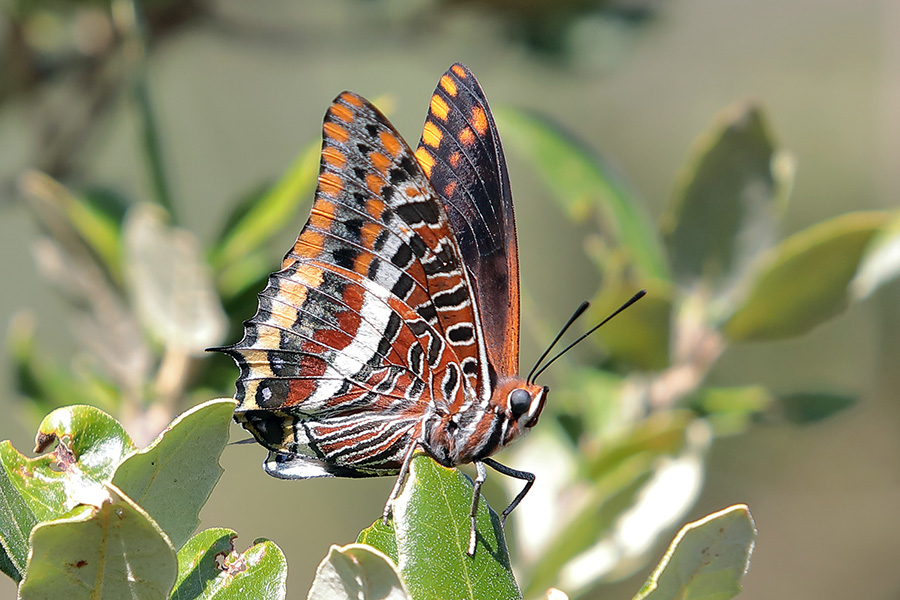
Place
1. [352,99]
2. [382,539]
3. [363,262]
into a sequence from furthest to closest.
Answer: [363,262], [352,99], [382,539]

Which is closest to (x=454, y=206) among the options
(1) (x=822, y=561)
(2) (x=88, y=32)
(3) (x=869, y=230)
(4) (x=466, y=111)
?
(4) (x=466, y=111)

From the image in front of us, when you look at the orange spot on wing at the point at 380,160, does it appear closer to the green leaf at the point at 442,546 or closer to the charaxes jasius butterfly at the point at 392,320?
the charaxes jasius butterfly at the point at 392,320

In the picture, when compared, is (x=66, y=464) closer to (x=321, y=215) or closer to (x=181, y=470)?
(x=181, y=470)

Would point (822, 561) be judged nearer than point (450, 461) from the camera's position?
No

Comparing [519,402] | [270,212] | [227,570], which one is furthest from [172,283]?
[227,570]

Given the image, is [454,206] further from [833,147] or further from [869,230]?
[833,147]

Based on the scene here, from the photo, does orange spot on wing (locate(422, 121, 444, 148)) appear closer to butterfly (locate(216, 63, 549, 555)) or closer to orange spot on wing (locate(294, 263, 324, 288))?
butterfly (locate(216, 63, 549, 555))

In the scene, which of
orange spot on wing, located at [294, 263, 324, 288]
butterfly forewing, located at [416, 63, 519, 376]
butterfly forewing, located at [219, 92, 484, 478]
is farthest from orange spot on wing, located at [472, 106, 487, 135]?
orange spot on wing, located at [294, 263, 324, 288]
